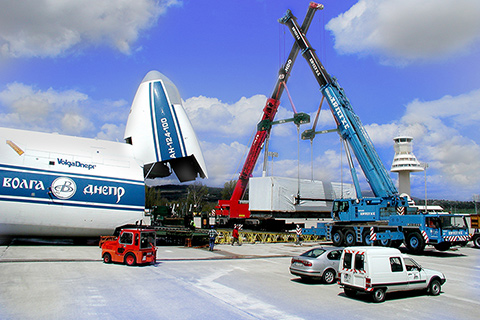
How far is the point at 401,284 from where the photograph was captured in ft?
34.5

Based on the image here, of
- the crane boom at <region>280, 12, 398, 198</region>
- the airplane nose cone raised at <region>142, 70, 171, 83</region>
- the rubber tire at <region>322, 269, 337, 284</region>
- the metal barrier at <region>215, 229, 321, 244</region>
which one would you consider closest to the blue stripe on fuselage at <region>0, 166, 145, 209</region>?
the metal barrier at <region>215, 229, 321, 244</region>

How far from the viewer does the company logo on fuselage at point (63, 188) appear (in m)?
21.7

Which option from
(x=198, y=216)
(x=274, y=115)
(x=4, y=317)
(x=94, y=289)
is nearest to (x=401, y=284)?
(x=94, y=289)

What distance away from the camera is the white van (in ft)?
33.1

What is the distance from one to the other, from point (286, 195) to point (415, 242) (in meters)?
13.4

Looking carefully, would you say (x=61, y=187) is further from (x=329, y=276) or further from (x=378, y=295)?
(x=378, y=295)

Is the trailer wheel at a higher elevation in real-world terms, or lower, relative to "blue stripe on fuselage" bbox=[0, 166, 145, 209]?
lower

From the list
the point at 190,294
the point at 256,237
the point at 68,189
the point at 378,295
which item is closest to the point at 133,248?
the point at 190,294

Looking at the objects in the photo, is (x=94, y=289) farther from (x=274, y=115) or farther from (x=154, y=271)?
(x=274, y=115)

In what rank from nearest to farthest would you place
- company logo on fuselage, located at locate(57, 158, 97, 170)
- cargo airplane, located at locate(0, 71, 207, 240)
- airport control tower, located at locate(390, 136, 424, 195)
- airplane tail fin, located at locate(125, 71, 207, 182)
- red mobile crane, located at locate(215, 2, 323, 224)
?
cargo airplane, located at locate(0, 71, 207, 240), company logo on fuselage, located at locate(57, 158, 97, 170), airplane tail fin, located at locate(125, 71, 207, 182), red mobile crane, located at locate(215, 2, 323, 224), airport control tower, located at locate(390, 136, 424, 195)

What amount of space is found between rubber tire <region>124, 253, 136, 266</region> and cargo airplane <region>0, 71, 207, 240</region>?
26.4ft

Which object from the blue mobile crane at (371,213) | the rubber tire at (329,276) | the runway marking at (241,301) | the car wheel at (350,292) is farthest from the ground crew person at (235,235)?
the car wheel at (350,292)

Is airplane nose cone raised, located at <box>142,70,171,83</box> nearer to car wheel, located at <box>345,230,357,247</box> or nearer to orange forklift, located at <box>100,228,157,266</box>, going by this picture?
orange forklift, located at <box>100,228,157,266</box>

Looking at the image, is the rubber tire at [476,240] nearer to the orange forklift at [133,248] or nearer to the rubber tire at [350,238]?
the rubber tire at [350,238]
